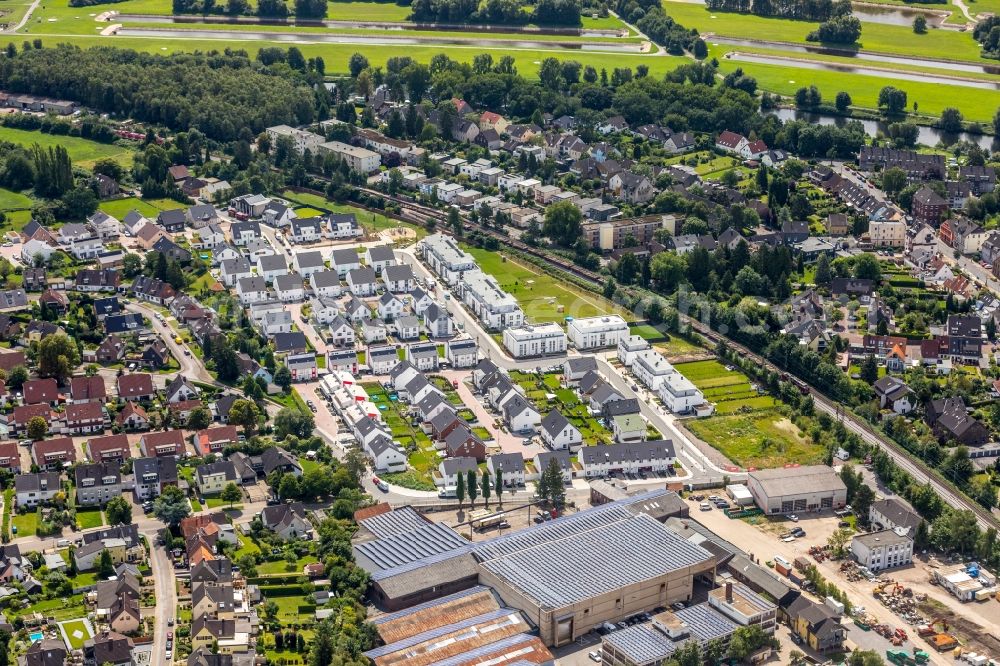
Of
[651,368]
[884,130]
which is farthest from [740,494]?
[884,130]

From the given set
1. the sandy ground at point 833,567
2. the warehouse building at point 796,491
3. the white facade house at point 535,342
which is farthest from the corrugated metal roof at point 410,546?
the white facade house at point 535,342

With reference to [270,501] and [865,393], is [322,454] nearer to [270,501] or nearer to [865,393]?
[270,501]

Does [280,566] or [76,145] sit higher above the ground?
[76,145]

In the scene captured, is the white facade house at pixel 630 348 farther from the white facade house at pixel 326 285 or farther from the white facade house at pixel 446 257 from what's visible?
the white facade house at pixel 326 285

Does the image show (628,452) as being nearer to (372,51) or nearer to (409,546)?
(409,546)

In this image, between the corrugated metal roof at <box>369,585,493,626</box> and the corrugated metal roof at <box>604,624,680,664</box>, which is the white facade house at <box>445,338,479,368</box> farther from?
the corrugated metal roof at <box>604,624,680,664</box>

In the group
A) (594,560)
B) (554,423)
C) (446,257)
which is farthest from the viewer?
(446,257)

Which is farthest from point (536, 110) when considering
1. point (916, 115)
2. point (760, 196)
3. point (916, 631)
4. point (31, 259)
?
point (916, 631)
